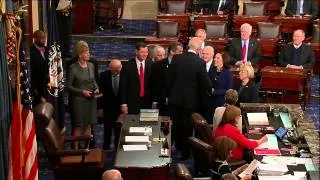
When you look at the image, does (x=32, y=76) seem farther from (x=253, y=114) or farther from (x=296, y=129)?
(x=296, y=129)

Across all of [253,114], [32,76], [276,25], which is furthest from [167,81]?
[276,25]

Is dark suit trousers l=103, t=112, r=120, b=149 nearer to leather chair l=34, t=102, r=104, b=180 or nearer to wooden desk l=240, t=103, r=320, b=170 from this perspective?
leather chair l=34, t=102, r=104, b=180

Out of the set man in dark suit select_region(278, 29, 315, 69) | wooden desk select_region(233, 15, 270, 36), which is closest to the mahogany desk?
wooden desk select_region(233, 15, 270, 36)

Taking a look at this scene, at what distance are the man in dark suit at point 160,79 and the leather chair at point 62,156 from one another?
139 cm

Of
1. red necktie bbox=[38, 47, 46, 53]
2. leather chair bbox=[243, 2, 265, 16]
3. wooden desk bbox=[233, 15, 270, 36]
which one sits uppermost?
leather chair bbox=[243, 2, 265, 16]

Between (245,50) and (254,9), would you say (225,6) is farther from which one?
(245,50)

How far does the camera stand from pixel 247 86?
840cm

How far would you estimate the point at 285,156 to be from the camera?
22.0ft

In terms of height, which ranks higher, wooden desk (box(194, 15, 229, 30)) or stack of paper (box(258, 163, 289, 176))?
wooden desk (box(194, 15, 229, 30))

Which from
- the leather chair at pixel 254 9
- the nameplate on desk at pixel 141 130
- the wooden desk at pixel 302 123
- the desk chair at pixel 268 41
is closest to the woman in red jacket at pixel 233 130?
the wooden desk at pixel 302 123

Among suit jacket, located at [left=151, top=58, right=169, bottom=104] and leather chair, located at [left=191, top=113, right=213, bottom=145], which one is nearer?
leather chair, located at [left=191, top=113, right=213, bottom=145]

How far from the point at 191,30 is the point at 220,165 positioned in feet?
22.3

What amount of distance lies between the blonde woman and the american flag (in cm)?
233

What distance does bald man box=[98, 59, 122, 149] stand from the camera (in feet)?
26.8
